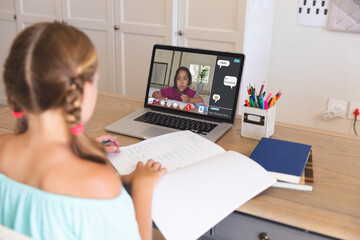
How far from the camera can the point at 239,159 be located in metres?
1.06

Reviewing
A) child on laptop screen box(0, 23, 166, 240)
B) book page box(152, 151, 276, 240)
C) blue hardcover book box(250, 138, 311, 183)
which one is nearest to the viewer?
child on laptop screen box(0, 23, 166, 240)

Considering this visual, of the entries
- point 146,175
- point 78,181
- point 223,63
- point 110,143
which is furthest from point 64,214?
point 223,63

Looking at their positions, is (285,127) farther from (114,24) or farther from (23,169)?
(114,24)

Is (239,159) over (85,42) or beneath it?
beneath

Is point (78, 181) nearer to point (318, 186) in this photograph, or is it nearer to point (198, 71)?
point (318, 186)

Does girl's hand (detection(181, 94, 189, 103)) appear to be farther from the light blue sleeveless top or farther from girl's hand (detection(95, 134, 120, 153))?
the light blue sleeveless top

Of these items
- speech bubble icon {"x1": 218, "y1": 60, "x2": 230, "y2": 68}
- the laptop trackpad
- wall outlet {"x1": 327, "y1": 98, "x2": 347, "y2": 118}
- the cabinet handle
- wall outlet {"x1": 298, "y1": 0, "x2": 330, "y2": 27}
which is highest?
wall outlet {"x1": 298, "y1": 0, "x2": 330, "y2": 27}

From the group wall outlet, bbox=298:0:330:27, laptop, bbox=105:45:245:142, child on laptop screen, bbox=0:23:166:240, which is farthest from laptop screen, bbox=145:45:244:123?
wall outlet, bbox=298:0:330:27

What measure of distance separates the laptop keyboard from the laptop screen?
1.8 inches

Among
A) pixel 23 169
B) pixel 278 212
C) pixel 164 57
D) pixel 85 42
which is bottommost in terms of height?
pixel 278 212

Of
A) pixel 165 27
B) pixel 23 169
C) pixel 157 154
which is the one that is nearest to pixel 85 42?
pixel 23 169

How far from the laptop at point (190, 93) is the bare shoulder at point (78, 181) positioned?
1.76ft

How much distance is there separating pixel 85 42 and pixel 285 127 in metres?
0.83

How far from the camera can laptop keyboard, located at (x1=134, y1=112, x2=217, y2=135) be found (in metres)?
1.33
